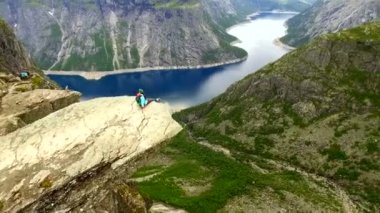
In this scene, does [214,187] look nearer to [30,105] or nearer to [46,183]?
[30,105]

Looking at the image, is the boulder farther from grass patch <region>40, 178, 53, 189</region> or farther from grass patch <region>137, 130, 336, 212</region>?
grass patch <region>137, 130, 336, 212</region>

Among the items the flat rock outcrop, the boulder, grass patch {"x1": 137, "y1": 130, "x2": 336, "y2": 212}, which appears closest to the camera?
the boulder

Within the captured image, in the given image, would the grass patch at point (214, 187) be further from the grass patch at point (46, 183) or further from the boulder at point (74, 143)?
the grass patch at point (46, 183)

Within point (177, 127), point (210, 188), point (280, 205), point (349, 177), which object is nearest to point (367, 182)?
point (349, 177)

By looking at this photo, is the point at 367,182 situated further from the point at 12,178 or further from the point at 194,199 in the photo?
the point at 12,178

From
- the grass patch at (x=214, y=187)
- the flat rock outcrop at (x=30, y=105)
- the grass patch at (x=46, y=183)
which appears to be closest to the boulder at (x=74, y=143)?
the grass patch at (x=46, y=183)

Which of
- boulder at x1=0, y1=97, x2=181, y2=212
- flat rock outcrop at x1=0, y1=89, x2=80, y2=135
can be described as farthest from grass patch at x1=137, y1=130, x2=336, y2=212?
boulder at x1=0, y1=97, x2=181, y2=212
